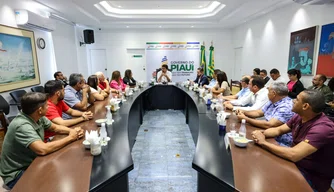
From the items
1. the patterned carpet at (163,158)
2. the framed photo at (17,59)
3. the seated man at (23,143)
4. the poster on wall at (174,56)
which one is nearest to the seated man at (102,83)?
the patterned carpet at (163,158)

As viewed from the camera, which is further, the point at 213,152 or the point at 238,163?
the point at 213,152

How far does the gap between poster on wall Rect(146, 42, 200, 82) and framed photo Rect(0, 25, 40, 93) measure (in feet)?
14.3

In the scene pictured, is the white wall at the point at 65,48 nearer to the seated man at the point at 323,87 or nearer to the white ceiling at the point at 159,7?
the white ceiling at the point at 159,7

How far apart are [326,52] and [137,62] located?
6.43m

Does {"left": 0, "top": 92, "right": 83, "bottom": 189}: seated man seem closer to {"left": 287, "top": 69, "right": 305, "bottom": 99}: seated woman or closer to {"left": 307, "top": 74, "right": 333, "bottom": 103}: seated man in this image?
{"left": 307, "top": 74, "right": 333, "bottom": 103}: seated man

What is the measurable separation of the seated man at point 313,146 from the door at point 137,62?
7.31 metres

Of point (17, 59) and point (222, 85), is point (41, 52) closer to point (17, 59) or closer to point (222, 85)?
point (17, 59)

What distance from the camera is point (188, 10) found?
21.6 feet

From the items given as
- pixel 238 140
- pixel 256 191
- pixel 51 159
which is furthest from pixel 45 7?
pixel 256 191

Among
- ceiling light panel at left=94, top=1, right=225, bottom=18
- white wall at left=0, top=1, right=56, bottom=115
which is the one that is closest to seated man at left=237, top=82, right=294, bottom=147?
white wall at left=0, top=1, right=56, bottom=115

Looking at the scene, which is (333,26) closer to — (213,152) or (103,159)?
(213,152)

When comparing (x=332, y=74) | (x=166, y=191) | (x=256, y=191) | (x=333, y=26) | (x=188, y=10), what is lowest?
(x=166, y=191)

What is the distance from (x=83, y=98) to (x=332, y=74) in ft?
14.2

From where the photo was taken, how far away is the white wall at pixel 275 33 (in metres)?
4.02
